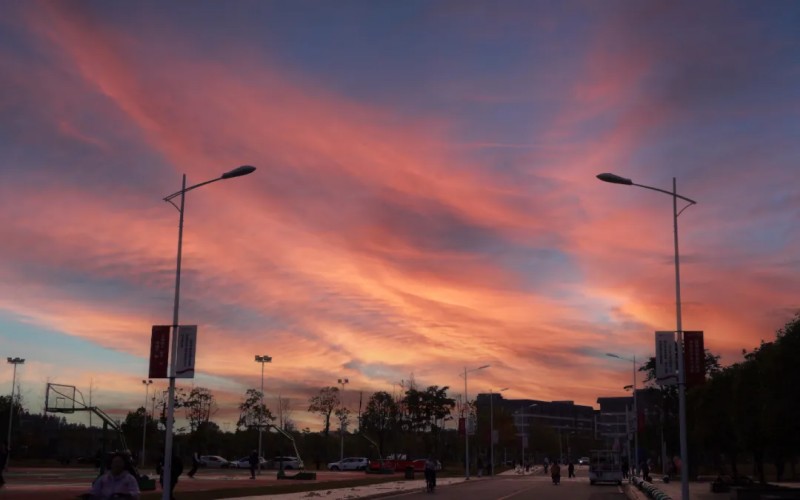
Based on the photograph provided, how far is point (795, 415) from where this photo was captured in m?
31.6

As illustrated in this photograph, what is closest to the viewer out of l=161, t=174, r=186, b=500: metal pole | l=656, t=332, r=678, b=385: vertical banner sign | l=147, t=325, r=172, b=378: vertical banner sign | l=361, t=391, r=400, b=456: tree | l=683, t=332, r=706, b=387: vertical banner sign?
l=161, t=174, r=186, b=500: metal pole

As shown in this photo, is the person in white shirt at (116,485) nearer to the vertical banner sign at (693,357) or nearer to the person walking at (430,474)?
the vertical banner sign at (693,357)

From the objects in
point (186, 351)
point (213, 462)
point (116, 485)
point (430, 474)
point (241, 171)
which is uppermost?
point (241, 171)

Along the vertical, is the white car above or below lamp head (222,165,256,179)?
below

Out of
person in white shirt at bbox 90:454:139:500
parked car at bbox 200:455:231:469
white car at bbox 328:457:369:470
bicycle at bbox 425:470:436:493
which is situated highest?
person in white shirt at bbox 90:454:139:500

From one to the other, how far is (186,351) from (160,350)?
849 millimetres

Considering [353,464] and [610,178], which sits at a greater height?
[610,178]

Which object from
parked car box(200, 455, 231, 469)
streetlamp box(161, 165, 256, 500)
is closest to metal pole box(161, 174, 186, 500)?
streetlamp box(161, 165, 256, 500)

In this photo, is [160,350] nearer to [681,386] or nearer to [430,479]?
[681,386]

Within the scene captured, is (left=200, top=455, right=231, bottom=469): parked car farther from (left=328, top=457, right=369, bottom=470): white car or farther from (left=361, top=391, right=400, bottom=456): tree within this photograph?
(left=361, top=391, right=400, bottom=456): tree

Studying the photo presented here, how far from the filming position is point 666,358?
90.1ft

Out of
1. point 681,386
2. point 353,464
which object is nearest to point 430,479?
point 681,386

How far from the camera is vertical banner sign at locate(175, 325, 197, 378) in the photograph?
25906 mm

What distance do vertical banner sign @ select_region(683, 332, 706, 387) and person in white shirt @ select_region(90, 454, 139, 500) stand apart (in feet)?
66.4
